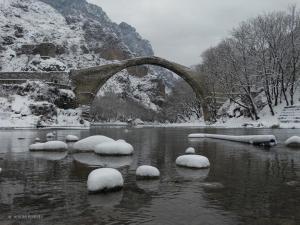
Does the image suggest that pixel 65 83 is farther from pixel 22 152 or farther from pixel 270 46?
pixel 22 152

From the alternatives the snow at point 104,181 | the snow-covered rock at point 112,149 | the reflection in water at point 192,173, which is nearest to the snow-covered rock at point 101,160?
the snow-covered rock at point 112,149

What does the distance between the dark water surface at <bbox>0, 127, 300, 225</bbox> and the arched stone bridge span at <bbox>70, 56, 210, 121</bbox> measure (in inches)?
2284

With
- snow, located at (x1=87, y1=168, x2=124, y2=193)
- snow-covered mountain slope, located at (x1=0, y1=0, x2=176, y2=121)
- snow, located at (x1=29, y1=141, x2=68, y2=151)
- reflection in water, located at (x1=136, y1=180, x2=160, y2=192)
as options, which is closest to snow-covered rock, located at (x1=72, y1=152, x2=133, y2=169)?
snow, located at (x1=29, y1=141, x2=68, y2=151)

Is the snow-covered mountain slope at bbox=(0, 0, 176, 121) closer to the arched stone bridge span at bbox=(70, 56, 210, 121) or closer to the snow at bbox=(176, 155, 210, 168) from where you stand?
the arched stone bridge span at bbox=(70, 56, 210, 121)

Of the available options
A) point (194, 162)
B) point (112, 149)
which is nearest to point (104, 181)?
point (194, 162)

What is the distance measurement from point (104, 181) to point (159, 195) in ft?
4.91

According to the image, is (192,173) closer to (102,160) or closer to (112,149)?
(102,160)

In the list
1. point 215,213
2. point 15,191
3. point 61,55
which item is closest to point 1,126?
point 15,191

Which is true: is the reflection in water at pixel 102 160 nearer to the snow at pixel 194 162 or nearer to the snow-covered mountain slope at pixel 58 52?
the snow at pixel 194 162

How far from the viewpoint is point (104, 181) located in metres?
10.7

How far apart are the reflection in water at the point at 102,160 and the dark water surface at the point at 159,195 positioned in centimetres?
5

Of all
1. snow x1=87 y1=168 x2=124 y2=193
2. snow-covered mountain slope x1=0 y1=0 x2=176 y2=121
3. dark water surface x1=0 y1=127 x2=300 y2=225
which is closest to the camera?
dark water surface x1=0 y1=127 x2=300 y2=225

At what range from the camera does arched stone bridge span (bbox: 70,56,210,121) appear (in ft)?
244

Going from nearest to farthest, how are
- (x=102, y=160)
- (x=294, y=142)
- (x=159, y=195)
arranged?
(x=159, y=195) → (x=102, y=160) → (x=294, y=142)
